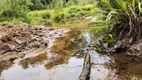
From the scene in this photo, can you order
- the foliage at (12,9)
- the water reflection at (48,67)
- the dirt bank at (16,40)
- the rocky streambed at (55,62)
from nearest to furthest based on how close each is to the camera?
1. the rocky streambed at (55,62)
2. the water reflection at (48,67)
3. the dirt bank at (16,40)
4. the foliage at (12,9)

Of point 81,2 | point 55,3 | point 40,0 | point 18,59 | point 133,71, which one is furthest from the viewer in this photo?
point 40,0

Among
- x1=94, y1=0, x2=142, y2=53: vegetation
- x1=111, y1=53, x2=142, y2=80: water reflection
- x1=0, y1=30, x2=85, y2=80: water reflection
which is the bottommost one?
x1=0, y1=30, x2=85, y2=80: water reflection

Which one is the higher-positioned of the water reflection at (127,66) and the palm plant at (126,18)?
the palm plant at (126,18)

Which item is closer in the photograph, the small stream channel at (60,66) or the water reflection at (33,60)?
the small stream channel at (60,66)

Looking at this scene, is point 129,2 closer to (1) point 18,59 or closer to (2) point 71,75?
(2) point 71,75

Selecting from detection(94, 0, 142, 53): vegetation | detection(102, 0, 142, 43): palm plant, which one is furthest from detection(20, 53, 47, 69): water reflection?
detection(102, 0, 142, 43): palm plant

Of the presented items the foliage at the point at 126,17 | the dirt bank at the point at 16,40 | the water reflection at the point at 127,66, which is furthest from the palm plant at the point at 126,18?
the dirt bank at the point at 16,40

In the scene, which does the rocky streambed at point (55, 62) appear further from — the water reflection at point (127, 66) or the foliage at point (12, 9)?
the foliage at point (12, 9)

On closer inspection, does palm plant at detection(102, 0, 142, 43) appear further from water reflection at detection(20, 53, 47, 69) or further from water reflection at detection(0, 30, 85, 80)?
Answer: water reflection at detection(20, 53, 47, 69)

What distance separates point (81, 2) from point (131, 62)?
32.2 m

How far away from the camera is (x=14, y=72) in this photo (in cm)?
668

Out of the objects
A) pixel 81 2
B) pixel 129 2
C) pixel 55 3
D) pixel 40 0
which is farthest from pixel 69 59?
pixel 40 0

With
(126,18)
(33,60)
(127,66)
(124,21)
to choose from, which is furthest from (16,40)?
(127,66)

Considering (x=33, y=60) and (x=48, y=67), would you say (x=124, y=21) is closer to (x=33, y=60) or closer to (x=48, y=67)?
(x=48, y=67)
